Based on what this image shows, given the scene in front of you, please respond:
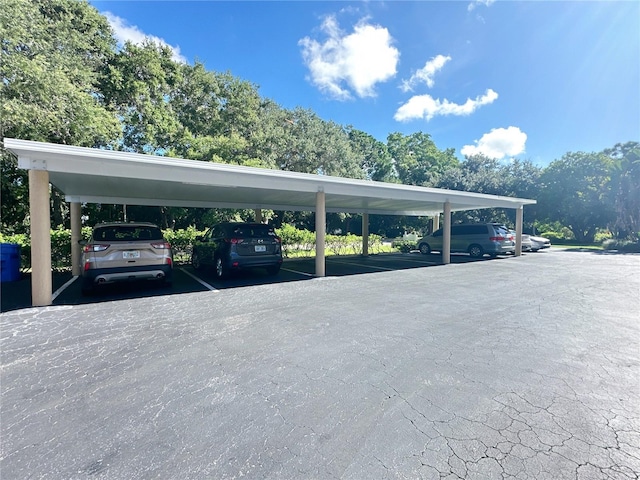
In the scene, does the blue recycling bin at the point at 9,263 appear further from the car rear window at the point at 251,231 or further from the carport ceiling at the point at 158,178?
the car rear window at the point at 251,231

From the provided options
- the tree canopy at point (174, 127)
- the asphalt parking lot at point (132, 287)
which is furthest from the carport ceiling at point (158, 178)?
the tree canopy at point (174, 127)

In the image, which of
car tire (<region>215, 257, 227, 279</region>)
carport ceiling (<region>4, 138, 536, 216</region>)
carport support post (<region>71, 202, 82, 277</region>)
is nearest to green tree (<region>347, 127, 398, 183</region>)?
carport ceiling (<region>4, 138, 536, 216</region>)

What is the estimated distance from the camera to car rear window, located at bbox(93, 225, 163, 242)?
6.61 m

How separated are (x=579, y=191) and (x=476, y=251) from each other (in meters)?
17.0

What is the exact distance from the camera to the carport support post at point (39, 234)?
226 inches

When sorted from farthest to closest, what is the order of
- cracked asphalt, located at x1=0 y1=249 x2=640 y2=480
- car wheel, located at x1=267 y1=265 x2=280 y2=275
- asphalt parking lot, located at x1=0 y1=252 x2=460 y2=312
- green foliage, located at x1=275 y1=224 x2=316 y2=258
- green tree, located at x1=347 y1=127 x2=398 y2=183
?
1. green tree, located at x1=347 y1=127 x2=398 y2=183
2. green foliage, located at x1=275 y1=224 x2=316 y2=258
3. car wheel, located at x1=267 y1=265 x2=280 y2=275
4. asphalt parking lot, located at x1=0 y1=252 x2=460 y2=312
5. cracked asphalt, located at x1=0 y1=249 x2=640 y2=480

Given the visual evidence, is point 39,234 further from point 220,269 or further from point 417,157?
point 417,157

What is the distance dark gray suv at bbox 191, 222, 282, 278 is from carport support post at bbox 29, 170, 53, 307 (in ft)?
12.5

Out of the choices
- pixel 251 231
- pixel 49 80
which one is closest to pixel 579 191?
pixel 251 231

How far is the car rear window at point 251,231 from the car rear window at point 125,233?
2.09 m

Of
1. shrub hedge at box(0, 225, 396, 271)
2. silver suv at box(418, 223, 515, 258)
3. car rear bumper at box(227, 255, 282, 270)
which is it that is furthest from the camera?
silver suv at box(418, 223, 515, 258)

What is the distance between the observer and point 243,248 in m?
8.69

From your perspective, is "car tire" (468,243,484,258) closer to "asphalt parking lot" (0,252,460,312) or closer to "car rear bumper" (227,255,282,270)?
"asphalt parking lot" (0,252,460,312)

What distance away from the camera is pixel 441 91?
21.5 meters
